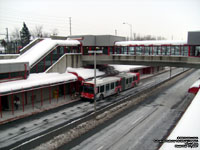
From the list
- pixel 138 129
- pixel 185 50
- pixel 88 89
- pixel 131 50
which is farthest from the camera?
pixel 131 50

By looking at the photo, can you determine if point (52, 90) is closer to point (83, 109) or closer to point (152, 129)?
point (83, 109)

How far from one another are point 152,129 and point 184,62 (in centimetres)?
1602

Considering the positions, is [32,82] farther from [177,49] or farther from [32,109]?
[177,49]

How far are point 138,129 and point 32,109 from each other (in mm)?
14031

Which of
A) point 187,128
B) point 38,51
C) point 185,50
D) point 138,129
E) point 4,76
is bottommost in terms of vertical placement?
point 138,129

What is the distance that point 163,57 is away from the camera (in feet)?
105

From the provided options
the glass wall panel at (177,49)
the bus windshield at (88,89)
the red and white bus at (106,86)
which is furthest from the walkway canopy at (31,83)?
the glass wall panel at (177,49)

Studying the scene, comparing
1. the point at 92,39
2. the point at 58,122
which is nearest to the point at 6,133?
the point at 58,122

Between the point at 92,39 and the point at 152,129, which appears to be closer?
the point at 152,129

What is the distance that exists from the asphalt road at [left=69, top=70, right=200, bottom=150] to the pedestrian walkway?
9.47 m

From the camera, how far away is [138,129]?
18.5m

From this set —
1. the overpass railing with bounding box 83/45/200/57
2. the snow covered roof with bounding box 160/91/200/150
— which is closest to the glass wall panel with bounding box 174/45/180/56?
the overpass railing with bounding box 83/45/200/57

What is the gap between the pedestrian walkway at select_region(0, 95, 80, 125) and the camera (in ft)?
70.9

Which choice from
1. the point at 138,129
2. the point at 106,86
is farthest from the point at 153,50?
the point at 138,129
